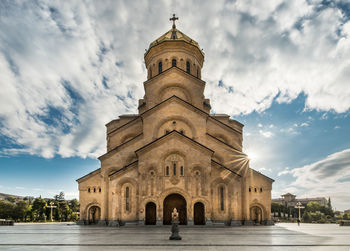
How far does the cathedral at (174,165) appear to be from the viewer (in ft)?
80.5

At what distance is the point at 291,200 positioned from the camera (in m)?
130

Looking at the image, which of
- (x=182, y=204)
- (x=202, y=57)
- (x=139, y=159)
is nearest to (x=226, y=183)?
(x=182, y=204)

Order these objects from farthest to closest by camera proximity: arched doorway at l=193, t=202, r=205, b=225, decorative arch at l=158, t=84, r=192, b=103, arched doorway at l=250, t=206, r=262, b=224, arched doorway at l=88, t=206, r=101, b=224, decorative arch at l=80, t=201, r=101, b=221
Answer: decorative arch at l=158, t=84, r=192, b=103 → arched doorway at l=250, t=206, r=262, b=224 → arched doorway at l=88, t=206, r=101, b=224 → decorative arch at l=80, t=201, r=101, b=221 → arched doorway at l=193, t=202, r=205, b=225

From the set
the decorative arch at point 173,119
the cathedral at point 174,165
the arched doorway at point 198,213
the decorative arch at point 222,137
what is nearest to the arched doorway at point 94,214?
the cathedral at point 174,165

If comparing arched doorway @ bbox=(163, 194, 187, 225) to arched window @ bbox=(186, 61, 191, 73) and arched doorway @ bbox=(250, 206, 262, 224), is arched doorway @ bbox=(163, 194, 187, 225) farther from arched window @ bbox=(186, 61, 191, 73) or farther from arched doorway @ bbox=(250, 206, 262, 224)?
arched window @ bbox=(186, 61, 191, 73)

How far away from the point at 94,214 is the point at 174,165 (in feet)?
40.5

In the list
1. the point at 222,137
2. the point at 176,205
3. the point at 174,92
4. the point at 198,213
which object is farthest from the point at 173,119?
the point at 198,213

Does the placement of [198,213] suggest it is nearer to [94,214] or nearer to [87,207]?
[87,207]

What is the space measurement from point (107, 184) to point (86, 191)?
2615 mm

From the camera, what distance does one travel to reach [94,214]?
99.9ft

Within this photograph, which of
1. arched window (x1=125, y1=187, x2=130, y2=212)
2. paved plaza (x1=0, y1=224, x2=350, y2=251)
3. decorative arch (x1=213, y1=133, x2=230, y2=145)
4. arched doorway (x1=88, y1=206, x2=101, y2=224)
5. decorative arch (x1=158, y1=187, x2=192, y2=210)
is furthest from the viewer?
decorative arch (x1=213, y1=133, x2=230, y2=145)

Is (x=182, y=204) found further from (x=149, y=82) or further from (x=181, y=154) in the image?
(x=149, y=82)

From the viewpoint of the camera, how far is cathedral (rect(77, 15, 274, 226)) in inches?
966

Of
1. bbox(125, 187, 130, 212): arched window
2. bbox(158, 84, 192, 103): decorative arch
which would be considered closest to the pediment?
bbox(125, 187, 130, 212): arched window
